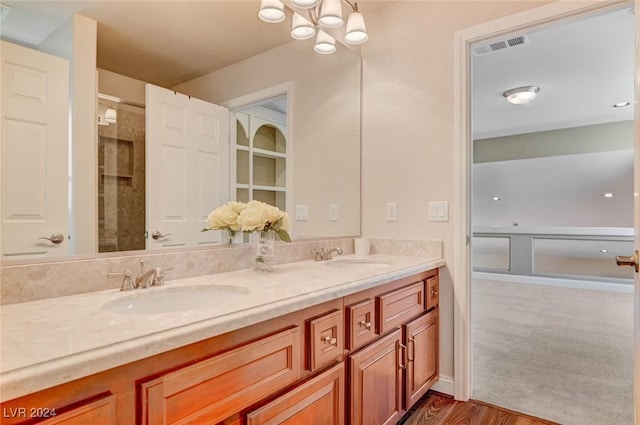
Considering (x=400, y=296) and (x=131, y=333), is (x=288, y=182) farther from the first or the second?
(x=131, y=333)

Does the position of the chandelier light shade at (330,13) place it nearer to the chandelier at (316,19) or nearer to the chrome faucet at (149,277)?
the chandelier at (316,19)

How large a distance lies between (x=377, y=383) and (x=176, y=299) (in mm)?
872

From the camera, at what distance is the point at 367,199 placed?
2.43 meters

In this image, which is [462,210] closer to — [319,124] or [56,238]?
[319,124]

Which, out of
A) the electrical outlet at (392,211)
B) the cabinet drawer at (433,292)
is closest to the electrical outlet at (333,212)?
the electrical outlet at (392,211)

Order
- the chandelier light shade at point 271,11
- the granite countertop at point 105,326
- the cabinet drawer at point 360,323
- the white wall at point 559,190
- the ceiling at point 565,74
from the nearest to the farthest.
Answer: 1. the granite countertop at point 105,326
2. the cabinet drawer at point 360,323
3. the chandelier light shade at point 271,11
4. the ceiling at point 565,74
5. the white wall at point 559,190

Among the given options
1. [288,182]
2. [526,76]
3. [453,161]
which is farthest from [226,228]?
[526,76]

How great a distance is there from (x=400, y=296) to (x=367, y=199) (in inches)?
35.1

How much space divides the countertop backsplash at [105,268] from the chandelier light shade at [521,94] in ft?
10.8

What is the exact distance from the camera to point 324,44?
226 centimetres

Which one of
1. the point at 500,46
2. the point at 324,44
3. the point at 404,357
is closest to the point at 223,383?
the point at 404,357

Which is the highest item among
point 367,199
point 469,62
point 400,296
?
point 469,62

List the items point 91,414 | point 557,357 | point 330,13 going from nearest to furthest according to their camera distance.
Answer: point 91,414, point 330,13, point 557,357

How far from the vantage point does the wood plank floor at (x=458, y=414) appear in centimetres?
183
